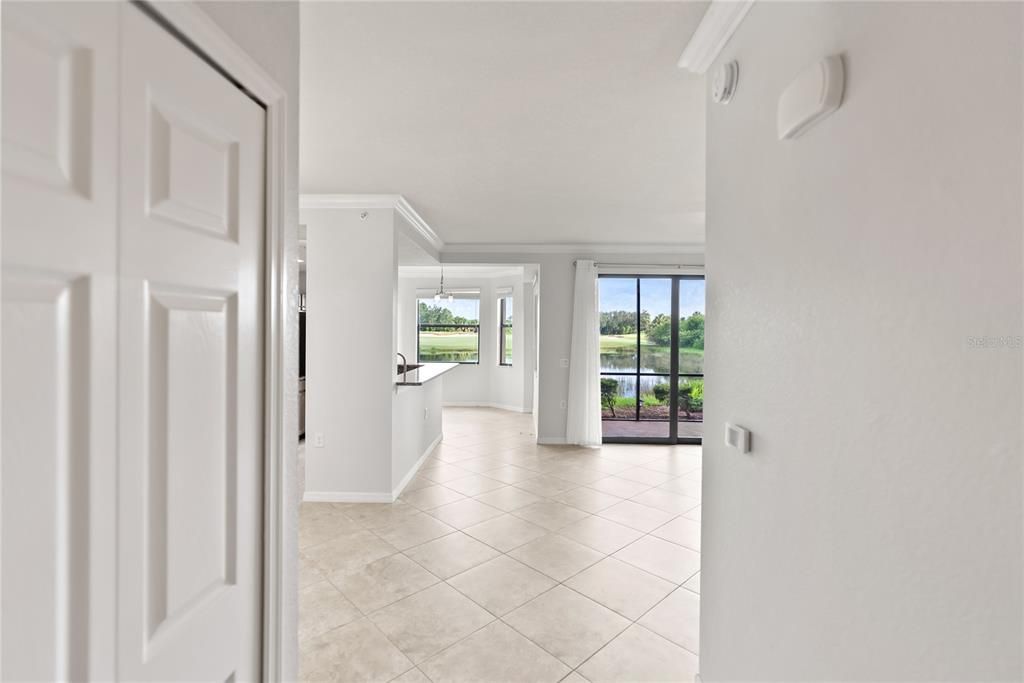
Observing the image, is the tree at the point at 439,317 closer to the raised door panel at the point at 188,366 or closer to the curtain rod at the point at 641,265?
the curtain rod at the point at 641,265

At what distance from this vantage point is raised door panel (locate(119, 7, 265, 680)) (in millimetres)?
768

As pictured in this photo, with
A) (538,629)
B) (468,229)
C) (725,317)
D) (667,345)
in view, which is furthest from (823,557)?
(667,345)

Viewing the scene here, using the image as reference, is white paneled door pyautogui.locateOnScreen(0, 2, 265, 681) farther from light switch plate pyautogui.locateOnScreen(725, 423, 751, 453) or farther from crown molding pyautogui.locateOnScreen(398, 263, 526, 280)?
crown molding pyautogui.locateOnScreen(398, 263, 526, 280)

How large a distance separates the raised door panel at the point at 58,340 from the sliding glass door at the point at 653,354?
573 centimetres

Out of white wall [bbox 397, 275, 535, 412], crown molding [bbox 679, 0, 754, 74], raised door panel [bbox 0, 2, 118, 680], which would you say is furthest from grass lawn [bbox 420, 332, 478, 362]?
raised door panel [bbox 0, 2, 118, 680]

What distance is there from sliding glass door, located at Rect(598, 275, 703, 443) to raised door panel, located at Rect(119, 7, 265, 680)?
5418mm

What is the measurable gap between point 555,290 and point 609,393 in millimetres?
1621

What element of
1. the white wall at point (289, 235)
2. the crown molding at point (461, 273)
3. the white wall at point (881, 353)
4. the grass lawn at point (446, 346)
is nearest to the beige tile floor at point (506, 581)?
the white wall at point (881, 353)

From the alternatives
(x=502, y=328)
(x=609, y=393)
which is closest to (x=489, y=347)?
(x=502, y=328)

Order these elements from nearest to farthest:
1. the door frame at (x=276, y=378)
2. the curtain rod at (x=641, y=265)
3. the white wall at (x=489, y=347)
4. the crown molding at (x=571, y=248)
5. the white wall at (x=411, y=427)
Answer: the door frame at (x=276, y=378) → the white wall at (x=411, y=427) → the crown molding at (x=571, y=248) → the curtain rod at (x=641, y=265) → the white wall at (x=489, y=347)

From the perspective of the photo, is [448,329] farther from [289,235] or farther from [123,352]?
[123,352]

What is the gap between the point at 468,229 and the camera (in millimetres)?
5035

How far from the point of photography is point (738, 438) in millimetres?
1490

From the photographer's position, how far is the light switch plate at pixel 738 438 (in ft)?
4.75
